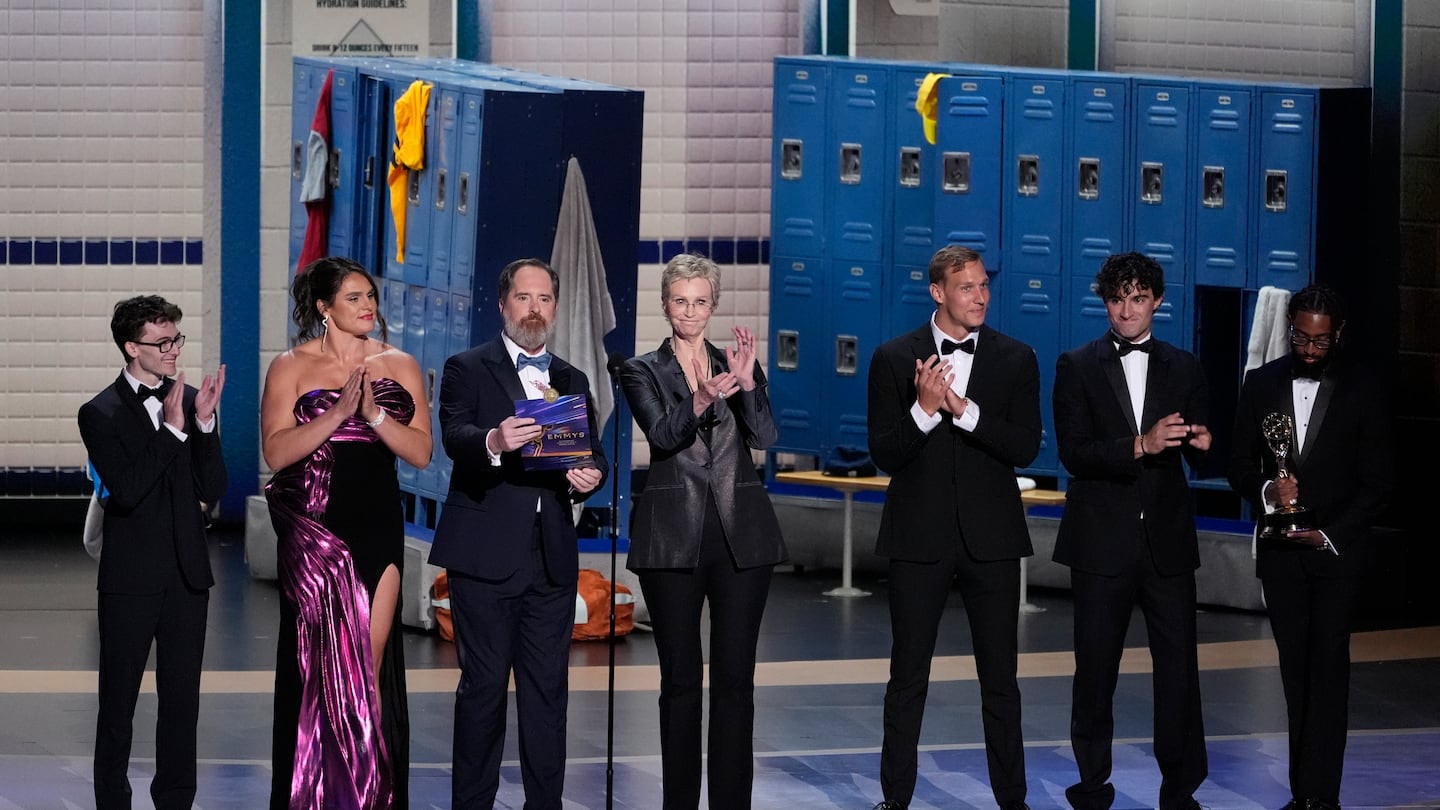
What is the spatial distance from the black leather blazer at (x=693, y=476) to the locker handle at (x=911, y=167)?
16.3 feet

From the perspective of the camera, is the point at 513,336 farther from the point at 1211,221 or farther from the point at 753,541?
the point at 1211,221

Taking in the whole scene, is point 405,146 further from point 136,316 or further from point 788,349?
point 136,316

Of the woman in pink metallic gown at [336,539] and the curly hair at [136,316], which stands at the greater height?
the curly hair at [136,316]

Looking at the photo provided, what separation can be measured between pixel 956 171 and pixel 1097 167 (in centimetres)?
66

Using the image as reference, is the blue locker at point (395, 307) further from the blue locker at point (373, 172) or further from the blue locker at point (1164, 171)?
the blue locker at point (1164, 171)

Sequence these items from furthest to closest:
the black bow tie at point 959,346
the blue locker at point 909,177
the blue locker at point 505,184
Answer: the blue locker at point 909,177, the blue locker at point 505,184, the black bow tie at point 959,346

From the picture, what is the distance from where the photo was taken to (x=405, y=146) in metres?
8.58

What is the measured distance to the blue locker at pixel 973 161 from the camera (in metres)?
9.69

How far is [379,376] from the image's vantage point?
16.5 ft

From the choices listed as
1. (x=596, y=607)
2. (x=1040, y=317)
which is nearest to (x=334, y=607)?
(x=596, y=607)

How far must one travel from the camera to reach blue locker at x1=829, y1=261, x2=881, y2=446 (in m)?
10.0

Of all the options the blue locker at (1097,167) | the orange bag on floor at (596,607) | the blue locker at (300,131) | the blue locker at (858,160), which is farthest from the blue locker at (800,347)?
the blue locker at (300,131)

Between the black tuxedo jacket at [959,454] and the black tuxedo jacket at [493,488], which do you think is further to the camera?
the black tuxedo jacket at [959,454]

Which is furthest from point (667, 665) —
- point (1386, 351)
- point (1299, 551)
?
point (1386, 351)
